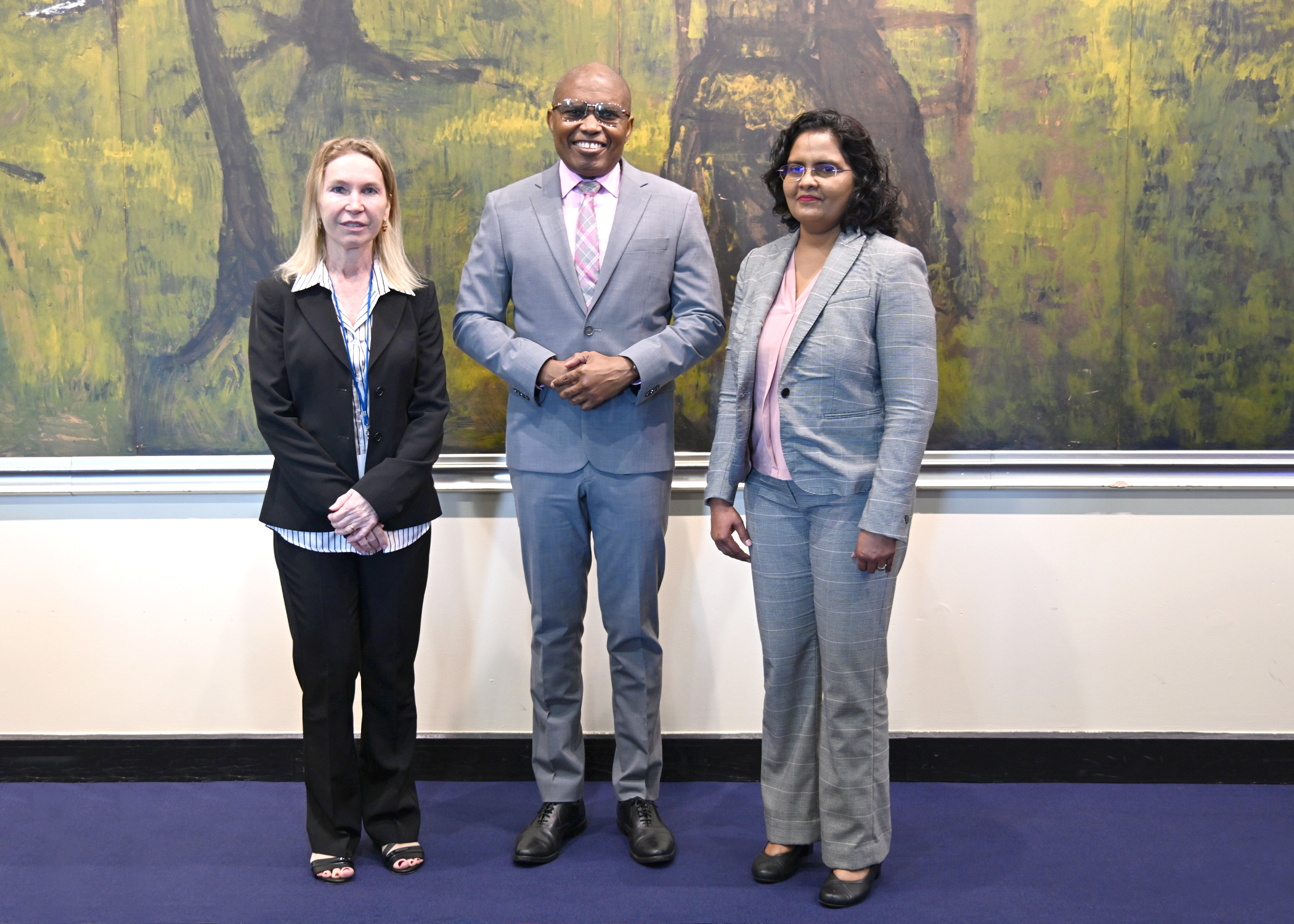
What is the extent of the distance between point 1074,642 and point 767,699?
4.02ft

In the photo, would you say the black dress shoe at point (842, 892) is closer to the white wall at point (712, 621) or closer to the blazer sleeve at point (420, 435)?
the white wall at point (712, 621)

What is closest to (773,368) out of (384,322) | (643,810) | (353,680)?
(384,322)

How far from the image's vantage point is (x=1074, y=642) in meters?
3.14

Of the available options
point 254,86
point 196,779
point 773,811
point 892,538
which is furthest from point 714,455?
point 196,779

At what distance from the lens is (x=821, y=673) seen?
250 cm

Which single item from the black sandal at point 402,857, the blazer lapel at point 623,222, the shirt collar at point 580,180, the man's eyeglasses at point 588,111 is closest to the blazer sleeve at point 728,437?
the blazer lapel at point 623,222

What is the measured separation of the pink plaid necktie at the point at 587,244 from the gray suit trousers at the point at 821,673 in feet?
2.27

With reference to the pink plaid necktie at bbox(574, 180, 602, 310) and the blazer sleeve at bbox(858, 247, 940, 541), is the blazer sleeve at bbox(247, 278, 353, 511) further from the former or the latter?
the blazer sleeve at bbox(858, 247, 940, 541)

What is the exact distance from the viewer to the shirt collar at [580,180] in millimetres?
2691

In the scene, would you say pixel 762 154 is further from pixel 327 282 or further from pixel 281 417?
pixel 281 417

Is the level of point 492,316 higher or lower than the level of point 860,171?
lower

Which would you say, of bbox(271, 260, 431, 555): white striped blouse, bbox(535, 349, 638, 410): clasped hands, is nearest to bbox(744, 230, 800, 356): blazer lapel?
bbox(535, 349, 638, 410): clasped hands

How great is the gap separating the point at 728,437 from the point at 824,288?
1.46 feet

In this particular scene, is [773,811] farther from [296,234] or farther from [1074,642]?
[296,234]
